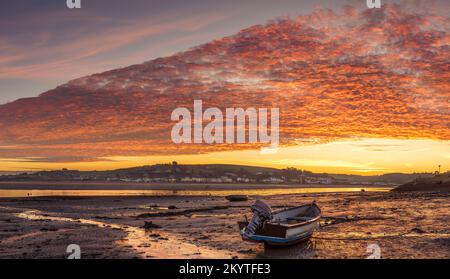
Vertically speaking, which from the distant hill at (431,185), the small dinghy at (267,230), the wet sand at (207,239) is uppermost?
the small dinghy at (267,230)

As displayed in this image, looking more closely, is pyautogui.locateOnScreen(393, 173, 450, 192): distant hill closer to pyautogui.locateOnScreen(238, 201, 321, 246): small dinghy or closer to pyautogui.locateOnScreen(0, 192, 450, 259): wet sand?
pyautogui.locateOnScreen(0, 192, 450, 259): wet sand

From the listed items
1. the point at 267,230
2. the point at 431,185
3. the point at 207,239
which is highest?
the point at 267,230

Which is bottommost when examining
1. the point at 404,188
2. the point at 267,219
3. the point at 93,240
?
the point at 404,188

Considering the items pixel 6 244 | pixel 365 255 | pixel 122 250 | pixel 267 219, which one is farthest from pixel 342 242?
pixel 6 244

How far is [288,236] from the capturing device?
31.3 meters

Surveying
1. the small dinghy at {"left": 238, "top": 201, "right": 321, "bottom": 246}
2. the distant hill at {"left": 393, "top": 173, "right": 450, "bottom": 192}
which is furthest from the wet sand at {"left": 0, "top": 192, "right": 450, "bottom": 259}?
the distant hill at {"left": 393, "top": 173, "right": 450, "bottom": 192}

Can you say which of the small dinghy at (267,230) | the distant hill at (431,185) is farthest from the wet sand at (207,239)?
the distant hill at (431,185)

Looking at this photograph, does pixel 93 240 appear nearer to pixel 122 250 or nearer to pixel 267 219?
pixel 122 250

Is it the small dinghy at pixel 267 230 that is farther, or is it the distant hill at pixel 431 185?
the distant hill at pixel 431 185

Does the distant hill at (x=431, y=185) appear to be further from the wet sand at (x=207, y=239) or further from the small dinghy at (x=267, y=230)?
the small dinghy at (x=267, y=230)

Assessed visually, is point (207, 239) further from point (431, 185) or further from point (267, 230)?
point (431, 185)

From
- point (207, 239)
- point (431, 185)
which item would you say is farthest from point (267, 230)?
point (431, 185)
